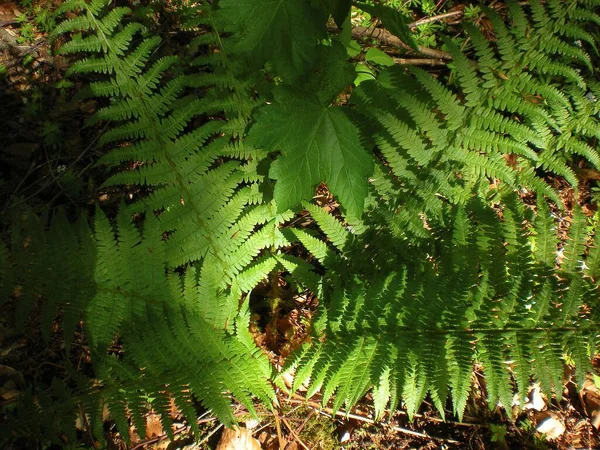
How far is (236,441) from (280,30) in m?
1.96

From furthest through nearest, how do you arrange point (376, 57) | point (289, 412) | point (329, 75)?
1. point (376, 57)
2. point (289, 412)
3. point (329, 75)

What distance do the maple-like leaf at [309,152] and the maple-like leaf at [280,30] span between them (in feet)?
0.60

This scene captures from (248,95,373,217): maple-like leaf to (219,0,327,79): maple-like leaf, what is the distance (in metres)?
0.18

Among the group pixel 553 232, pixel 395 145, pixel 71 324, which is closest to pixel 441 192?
pixel 395 145

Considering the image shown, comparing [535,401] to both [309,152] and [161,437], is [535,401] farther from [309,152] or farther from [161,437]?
[161,437]

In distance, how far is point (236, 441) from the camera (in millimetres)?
2299

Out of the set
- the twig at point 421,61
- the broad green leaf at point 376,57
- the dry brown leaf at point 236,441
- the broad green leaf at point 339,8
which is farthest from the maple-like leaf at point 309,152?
A: the twig at point 421,61

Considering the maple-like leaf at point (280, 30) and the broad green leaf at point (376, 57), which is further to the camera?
the broad green leaf at point (376, 57)

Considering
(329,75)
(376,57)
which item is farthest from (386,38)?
(329,75)

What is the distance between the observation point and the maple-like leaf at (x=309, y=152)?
1.88 metres

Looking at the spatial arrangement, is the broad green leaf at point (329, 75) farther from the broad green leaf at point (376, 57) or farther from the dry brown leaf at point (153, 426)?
the dry brown leaf at point (153, 426)

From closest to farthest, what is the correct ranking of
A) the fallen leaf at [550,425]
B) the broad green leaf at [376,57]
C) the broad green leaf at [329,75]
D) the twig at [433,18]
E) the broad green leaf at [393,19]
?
the broad green leaf at [393,19]
the broad green leaf at [329,75]
the fallen leaf at [550,425]
the broad green leaf at [376,57]
the twig at [433,18]

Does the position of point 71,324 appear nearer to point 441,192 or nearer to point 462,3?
point 441,192

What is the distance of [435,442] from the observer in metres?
2.37
